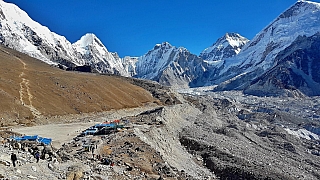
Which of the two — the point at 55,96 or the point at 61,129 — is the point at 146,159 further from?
the point at 55,96

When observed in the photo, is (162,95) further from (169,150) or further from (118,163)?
(118,163)

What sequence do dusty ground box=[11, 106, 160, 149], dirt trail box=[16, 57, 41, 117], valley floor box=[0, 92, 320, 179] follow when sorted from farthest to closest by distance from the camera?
dirt trail box=[16, 57, 41, 117] < dusty ground box=[11, 106, 160, 149] < valley floor box=[0, 92, 320, 179]

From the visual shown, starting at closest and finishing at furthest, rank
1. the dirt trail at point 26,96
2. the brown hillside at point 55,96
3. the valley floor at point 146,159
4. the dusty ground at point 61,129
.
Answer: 1. the valley floor at point 146,159
2. the dusty ground at point 61,129
3. the brown hillside at point 55,96
4. the dirt trail at point 26,96

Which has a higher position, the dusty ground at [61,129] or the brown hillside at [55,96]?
the brown hillside at [55,96]

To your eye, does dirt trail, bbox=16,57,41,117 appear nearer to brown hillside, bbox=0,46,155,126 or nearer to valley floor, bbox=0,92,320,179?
brown hillside, bbox=0,46,155,126

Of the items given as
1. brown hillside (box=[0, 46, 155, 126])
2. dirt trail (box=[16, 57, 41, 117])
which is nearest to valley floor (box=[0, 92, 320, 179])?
dirt trail (box=[16, 57, 41, 117])

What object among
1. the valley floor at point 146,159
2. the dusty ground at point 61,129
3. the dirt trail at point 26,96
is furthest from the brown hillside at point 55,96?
the valley floor at point 146,159

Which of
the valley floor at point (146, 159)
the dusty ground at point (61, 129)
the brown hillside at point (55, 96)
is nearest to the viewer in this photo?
the valley floor at point (146, 159)

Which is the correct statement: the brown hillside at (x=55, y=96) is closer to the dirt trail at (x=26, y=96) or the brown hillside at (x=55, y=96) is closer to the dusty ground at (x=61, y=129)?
the dirt trail at (x=26, y=96)

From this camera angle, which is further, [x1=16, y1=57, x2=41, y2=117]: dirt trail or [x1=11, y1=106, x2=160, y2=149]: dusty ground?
[x1=16, y1=57, x2=41, y2=117]: dirt trail

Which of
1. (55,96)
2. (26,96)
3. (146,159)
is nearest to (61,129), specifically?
(26,96)
